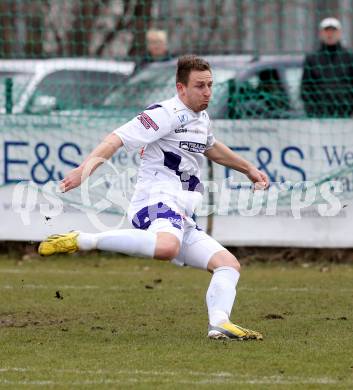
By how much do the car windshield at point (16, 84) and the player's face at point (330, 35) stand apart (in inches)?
141

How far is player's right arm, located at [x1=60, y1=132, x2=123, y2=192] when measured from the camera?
272 inches

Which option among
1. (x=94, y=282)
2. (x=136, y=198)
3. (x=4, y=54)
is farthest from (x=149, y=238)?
(x=4, y=54)

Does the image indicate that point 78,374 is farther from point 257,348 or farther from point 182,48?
point 182,48

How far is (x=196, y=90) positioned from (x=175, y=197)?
70cm

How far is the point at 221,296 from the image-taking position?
7.43 m

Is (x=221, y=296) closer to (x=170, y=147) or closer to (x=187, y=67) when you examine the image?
(x=170, y=147)

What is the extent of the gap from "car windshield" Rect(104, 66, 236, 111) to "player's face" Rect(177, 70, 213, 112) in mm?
5344

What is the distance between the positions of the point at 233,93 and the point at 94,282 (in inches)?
122

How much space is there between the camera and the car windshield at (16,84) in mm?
13641

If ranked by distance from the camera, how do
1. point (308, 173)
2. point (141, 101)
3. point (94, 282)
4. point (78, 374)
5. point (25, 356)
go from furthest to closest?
point (141, 101), point (308, 173), point (94, 282), point (25, 356), point (78, 374)

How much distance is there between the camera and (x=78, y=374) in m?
6.29

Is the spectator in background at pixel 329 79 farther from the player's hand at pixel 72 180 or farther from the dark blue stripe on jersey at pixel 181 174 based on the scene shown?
the player's hand at pixel 72 180

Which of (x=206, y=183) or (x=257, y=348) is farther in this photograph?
(x=206, y=183)

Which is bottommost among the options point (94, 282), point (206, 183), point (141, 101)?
point (94, 282)
